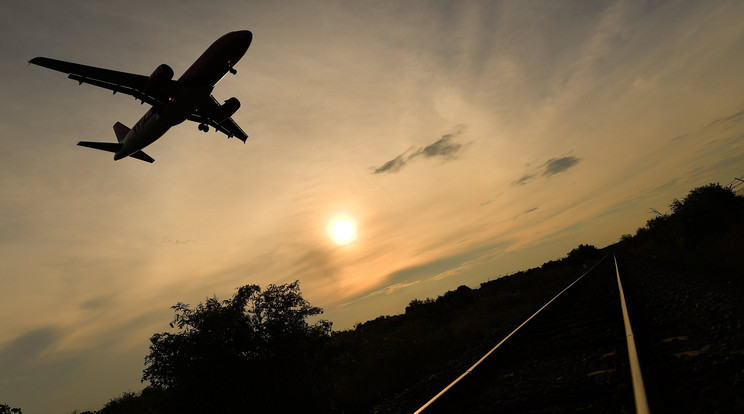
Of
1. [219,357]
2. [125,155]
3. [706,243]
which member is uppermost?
[125,155]

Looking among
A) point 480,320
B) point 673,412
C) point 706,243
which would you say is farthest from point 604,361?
point 706,243

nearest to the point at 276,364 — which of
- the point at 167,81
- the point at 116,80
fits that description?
the point at 167,81

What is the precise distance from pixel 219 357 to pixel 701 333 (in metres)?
8.37

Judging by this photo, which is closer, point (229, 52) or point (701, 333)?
point (701, 333)

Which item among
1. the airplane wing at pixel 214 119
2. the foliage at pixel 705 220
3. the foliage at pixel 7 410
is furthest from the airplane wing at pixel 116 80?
the foliage at pixel 705 220

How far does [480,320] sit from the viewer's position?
13266mm

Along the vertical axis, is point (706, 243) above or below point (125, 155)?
below

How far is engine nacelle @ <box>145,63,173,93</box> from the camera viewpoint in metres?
19.2

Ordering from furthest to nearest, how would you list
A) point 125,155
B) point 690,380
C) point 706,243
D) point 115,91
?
1. point 125,155
2. point 115,91
3. point 706,243
4. point 690,380

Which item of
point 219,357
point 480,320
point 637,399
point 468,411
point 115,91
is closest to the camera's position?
point 637,399

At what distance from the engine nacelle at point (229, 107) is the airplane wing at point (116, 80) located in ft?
13.6

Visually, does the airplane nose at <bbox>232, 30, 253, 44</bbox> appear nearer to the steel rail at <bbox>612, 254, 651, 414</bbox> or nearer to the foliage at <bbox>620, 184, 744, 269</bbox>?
the steel rail at <bbox>612, 254, 651, 414</bbox>

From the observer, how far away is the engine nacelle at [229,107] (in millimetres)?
24391

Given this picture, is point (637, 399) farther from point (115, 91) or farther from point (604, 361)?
point (115, 91)
